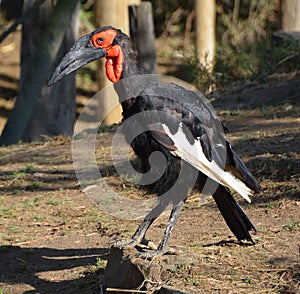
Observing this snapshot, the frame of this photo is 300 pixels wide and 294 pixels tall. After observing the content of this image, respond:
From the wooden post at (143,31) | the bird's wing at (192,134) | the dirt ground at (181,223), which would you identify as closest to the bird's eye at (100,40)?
the bird's wing at (192,134)

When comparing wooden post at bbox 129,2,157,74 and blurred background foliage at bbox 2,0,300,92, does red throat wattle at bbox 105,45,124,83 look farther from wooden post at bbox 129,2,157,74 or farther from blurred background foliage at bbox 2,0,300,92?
wooden post at bbox 129,2,157,74

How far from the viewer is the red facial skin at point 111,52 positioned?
5.34 metres

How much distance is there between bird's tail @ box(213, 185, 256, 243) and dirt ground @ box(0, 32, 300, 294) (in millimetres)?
103

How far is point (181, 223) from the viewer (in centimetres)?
629

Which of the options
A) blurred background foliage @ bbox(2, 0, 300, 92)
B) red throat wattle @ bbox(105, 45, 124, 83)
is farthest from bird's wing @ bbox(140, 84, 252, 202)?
blurred background foliage @ bbox(2, 0, 300, 92)

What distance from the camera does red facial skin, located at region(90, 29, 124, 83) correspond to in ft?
17.5

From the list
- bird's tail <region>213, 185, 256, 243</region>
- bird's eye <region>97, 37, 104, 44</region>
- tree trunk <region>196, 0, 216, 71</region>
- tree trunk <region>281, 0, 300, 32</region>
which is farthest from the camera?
tree trunk <region>196, 0, 216, 71</region>

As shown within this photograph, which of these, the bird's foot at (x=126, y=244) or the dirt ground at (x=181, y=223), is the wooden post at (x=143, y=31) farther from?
the bird's foot at (x=126, y=244)

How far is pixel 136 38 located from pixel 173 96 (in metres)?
6.37

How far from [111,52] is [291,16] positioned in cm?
999

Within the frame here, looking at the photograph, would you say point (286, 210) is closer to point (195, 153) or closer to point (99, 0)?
point (195, 153)

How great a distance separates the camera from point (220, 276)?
4.73 m


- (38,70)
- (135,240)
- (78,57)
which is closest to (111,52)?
(78,57)

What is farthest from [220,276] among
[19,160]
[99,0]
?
[99,0]
